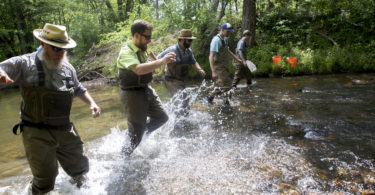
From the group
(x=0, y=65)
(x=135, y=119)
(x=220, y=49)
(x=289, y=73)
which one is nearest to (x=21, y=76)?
(x=0, y=65)

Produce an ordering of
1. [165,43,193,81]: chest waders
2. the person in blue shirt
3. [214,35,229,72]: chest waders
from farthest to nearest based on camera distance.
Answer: the person in blue shirt → [214,35,229,72]: chest waders → [165,43,193,81]: chest waders

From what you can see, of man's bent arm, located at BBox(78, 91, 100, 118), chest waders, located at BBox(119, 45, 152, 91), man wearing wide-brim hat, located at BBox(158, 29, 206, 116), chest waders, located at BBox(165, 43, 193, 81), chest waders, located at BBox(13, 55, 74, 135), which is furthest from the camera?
chest waders, located at BBox(165, 43, 193, 81)

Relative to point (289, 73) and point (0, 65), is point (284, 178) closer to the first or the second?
point (0, 65)

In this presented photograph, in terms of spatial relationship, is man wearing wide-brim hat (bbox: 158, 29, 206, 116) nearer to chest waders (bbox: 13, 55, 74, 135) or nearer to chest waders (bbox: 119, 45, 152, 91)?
chest waders (bbox: 119, 45, 152, 91)

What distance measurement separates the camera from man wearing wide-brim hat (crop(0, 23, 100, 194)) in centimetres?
269

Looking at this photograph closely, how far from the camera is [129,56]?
3607 mm

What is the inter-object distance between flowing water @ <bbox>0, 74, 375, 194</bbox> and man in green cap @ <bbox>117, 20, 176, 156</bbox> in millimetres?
651

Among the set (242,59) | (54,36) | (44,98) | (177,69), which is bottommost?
(242,59)

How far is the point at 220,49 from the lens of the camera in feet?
24.4

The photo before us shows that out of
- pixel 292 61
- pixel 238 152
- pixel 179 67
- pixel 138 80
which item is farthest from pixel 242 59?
pixel 138 80

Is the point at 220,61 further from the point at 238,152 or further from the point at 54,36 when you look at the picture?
the point at 54,36

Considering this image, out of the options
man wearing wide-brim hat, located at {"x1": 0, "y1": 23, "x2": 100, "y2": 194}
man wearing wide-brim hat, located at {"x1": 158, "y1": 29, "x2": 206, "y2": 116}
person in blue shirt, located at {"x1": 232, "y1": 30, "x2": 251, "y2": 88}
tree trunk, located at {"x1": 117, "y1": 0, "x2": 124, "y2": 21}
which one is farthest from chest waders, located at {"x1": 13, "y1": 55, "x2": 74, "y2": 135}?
tree trunk, located at {"x1": 117, "y1": 0, "x2": 124, "y2": 21}

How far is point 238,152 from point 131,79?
221 centimetres

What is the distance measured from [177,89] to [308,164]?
3311mm
